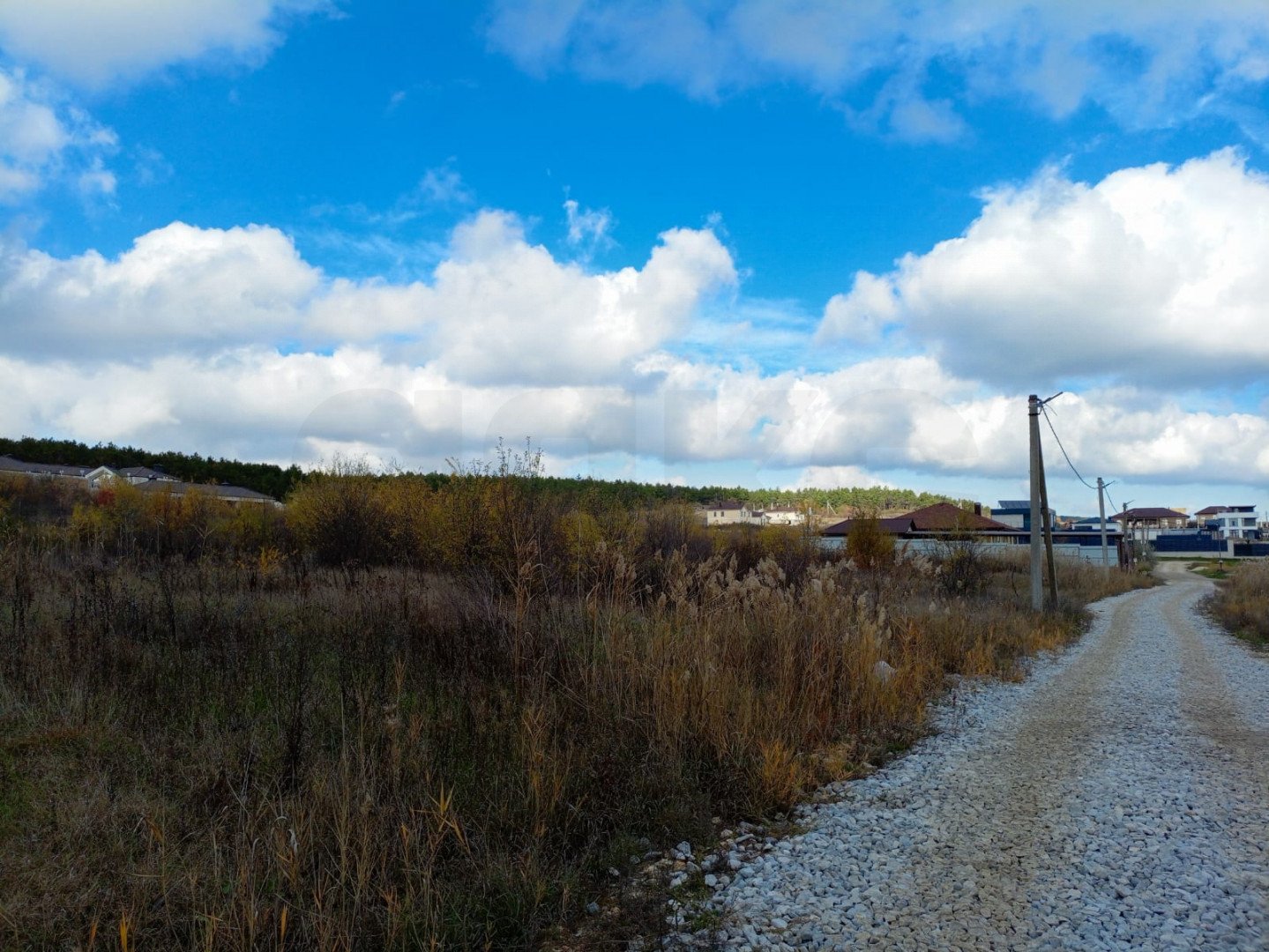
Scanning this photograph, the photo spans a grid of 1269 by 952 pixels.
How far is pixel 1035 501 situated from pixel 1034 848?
16.9 meters

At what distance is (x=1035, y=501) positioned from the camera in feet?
62.5

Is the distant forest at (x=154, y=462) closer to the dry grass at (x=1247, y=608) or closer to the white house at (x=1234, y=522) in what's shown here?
the dry grass at (x=1247, y=608)

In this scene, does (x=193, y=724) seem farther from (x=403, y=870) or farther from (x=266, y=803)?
(x=403, y=870)

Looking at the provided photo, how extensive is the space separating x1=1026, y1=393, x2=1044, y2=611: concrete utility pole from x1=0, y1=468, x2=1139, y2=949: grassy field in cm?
1051

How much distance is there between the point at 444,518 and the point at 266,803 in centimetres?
1342

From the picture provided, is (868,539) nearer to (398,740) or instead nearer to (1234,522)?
(398,740)

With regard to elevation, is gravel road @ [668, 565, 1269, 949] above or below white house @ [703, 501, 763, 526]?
below

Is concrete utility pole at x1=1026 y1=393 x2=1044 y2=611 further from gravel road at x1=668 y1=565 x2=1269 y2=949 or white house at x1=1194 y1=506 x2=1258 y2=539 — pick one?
white house at x1=1194 y1=506 x2=1258 y2=539

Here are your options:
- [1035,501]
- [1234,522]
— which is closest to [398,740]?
[1035,501]

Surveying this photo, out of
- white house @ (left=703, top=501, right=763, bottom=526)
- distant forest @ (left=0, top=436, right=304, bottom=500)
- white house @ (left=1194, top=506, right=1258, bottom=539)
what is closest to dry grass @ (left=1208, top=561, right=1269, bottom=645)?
white house @ (left=703, top=501, right=763, bottom=526)

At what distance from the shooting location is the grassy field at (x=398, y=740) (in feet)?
10.8

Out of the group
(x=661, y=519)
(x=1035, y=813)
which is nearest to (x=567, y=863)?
(x=1035, y=813)

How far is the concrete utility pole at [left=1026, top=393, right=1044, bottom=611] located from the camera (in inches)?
746

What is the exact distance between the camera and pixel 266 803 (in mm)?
3885
